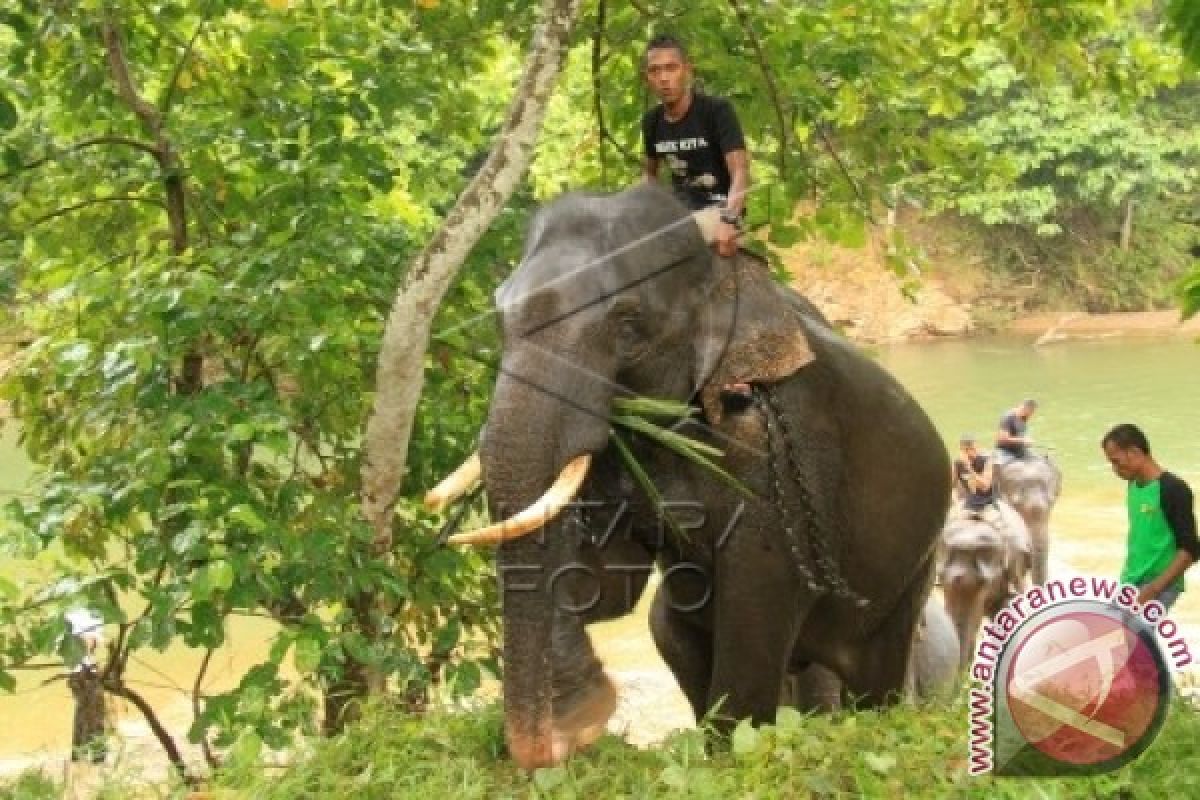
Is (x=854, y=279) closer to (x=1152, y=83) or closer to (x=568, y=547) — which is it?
(x=1152, y=83)

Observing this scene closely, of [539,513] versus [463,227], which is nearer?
[539,513]

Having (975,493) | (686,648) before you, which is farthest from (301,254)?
(975,493)

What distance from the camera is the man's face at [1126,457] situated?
625 centimetres

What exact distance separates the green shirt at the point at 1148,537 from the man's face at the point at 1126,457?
3.9 inches

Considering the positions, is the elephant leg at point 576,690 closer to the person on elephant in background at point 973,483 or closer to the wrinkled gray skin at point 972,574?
the wrinkled gray skin at point 972,574

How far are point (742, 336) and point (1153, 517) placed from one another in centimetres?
305

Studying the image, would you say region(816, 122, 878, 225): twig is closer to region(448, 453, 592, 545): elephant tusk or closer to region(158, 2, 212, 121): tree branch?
region(158, 2, 212, 121): tree branch

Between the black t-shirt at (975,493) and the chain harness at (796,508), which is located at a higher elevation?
the chain harness at (796,508)

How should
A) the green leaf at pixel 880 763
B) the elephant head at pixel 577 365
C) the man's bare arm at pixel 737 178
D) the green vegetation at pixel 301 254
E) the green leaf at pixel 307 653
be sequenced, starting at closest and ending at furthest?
1. the green leaf at pixel 880 763
2. the elephant head at pixel 577 365
3. the green leaf at pixel 307 653
4. the green vegetation at pixel 301 254
5. the man's bare arm at pixel 737 178

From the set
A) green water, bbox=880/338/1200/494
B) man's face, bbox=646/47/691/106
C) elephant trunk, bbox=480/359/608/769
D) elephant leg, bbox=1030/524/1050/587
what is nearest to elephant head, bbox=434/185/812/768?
elephant trunk, bbox=480/359/608/769

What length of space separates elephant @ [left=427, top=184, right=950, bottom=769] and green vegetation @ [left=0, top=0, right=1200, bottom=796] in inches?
17.1

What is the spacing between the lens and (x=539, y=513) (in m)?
3.47

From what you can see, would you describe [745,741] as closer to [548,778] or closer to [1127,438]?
[548,778]

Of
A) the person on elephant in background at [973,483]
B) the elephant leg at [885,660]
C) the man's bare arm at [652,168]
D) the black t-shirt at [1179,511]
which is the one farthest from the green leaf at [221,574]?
the person on elephant in background at [973,483]
